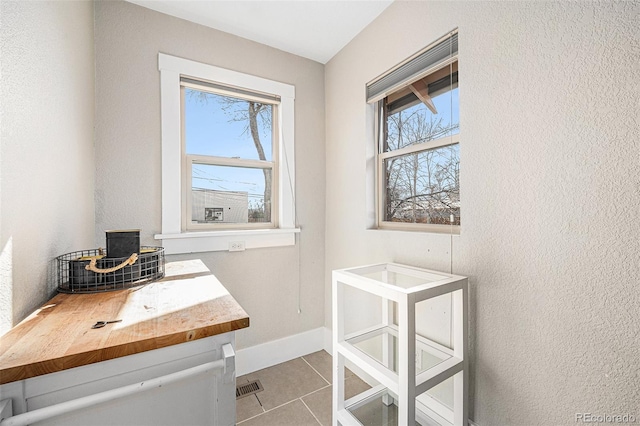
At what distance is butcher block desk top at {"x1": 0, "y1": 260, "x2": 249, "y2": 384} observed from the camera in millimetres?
656

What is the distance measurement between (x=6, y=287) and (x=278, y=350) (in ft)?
5.82

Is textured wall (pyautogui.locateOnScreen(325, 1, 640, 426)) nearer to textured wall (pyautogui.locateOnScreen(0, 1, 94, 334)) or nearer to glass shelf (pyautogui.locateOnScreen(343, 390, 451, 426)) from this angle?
glass shelf (pyautogui.locateOnScreen(343, 390, 451, 426))

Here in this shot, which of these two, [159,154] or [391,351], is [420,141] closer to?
[391,351]

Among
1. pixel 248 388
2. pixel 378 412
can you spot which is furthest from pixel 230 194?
pixel 378 412

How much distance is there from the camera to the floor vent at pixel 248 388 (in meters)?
1.85

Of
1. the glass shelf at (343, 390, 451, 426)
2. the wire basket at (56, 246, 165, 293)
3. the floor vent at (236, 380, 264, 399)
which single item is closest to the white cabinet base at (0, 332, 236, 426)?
the wire basket at (56, 246, 165, 293)

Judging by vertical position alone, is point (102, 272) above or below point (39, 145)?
below

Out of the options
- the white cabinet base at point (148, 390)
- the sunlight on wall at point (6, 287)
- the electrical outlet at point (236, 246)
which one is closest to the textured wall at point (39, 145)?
the sunlight on wall at point (6, 287)

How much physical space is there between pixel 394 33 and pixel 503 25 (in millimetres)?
727

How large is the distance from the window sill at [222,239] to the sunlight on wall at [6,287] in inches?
39.2

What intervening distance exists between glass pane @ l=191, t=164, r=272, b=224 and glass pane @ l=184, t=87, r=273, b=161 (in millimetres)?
135

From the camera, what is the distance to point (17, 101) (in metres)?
0.90

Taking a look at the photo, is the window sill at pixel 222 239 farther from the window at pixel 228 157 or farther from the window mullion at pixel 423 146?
the window mullion at pixel 423 146

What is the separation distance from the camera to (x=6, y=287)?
2.68 feet
